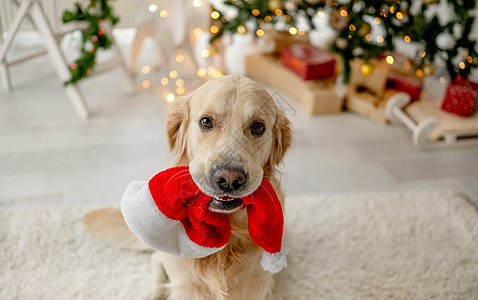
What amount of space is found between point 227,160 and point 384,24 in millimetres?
1882

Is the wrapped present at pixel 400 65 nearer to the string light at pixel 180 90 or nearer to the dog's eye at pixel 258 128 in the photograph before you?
the string light at pixel 180 90

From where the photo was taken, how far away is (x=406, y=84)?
2770 mm

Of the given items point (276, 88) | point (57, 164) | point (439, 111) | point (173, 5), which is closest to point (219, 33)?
point (173, 5)

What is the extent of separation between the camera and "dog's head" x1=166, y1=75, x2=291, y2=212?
3.35ft

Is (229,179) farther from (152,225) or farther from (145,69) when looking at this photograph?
(145,69)

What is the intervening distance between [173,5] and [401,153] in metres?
1.80

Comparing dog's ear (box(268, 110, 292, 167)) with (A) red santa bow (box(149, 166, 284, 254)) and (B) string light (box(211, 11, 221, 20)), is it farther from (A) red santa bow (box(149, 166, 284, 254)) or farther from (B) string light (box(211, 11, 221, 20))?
(B) string light (box(211, 11, 221, 20))

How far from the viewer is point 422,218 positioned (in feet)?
6.35

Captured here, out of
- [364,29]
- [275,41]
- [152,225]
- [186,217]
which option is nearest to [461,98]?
[364,29]

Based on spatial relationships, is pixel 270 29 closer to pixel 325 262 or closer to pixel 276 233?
pixel 325 262

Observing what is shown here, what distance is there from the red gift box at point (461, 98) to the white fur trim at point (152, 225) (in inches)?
81.6

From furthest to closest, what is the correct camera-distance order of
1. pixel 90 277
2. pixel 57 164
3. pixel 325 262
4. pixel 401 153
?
pixel 401 153 < pixel 57 164 < pixel 325 262 < pixel 90 277

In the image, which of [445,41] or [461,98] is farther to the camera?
[461,98]

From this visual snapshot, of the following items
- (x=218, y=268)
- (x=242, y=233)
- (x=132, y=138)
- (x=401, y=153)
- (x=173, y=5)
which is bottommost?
(x=401, y=153)
